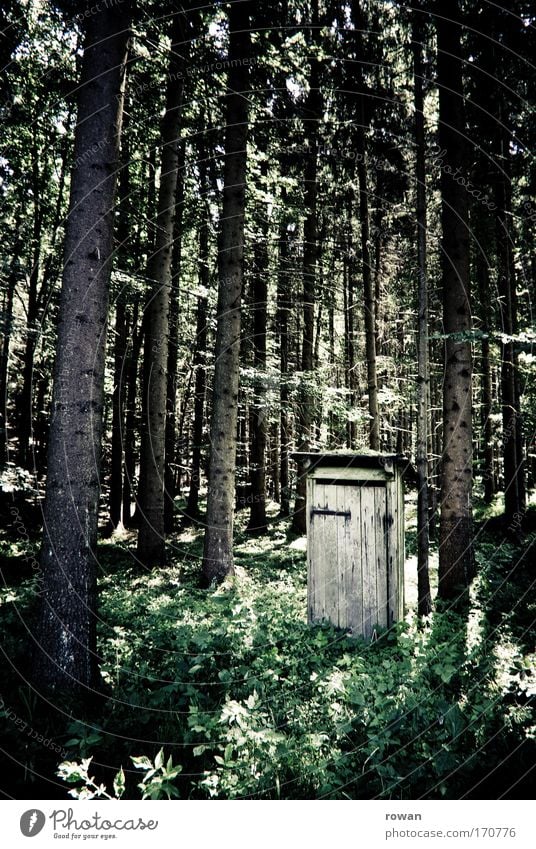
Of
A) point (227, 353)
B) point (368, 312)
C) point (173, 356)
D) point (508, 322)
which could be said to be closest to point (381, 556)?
point (227, 353)

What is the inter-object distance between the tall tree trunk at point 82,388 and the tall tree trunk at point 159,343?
5220 millimetres

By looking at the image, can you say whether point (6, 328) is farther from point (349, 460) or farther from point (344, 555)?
point (344, 555)

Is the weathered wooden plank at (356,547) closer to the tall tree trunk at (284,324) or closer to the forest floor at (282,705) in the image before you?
the forest floor at (282,705)

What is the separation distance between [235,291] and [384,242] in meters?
9.53

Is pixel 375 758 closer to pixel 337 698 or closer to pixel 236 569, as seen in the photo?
pixel 337 698

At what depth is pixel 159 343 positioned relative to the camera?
10.2 metres

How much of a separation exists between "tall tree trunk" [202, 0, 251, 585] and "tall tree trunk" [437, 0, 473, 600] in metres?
4.12

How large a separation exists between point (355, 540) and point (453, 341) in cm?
414

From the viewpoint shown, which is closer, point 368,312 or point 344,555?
point 344,555

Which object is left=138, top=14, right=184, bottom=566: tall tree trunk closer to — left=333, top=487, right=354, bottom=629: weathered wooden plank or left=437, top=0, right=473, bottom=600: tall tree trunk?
left=333, top=487, right=354, bottom=629: weathered wooden plank

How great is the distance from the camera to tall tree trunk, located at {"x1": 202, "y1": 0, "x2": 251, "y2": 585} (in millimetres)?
9055

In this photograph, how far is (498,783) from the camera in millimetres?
3354

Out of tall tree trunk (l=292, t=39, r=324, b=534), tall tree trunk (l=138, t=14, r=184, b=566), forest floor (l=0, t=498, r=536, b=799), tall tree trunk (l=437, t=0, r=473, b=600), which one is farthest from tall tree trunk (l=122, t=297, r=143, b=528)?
tall tree trunk (l=437, t=0, r=473, b=600)

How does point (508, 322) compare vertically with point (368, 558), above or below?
above
